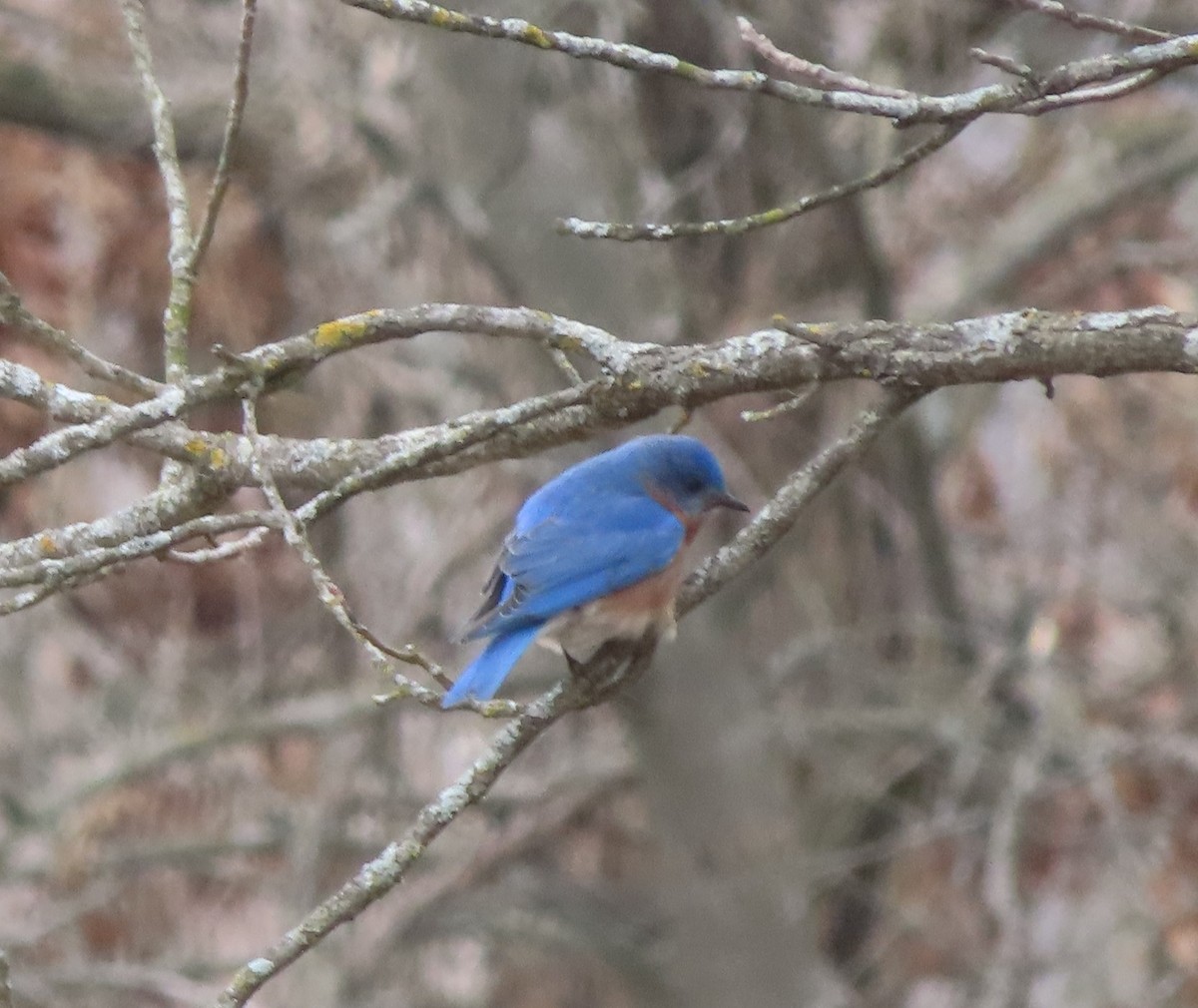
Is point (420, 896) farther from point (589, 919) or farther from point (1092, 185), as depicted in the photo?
point (1092, 185)

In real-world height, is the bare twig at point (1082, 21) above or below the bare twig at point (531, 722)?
above

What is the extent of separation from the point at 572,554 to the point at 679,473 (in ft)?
1.40

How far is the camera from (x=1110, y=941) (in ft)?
20.0

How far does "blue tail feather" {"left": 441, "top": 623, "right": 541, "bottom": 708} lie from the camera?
295cm

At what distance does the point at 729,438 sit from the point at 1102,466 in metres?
1.70

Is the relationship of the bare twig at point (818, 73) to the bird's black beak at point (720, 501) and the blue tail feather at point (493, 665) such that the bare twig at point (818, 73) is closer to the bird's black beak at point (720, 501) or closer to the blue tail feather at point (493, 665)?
→ the blue tail feather at point (493, 665)

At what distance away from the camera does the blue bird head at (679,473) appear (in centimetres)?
369

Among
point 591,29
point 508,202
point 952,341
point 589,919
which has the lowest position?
point 952,341

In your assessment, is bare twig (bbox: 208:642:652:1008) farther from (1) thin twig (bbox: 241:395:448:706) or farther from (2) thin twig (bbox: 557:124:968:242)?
(2) thin twig (bbox: 557:124:968:242)

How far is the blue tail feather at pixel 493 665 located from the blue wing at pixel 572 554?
0.03 meters

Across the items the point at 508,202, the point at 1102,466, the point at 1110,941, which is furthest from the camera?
the point at 1102,466

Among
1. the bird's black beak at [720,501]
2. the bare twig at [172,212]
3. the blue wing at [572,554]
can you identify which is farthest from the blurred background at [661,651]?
the bare twig at [172,212]

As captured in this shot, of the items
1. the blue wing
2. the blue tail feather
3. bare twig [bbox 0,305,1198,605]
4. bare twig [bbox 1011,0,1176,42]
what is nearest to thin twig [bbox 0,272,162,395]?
bare twig [bbox 0,305,1198,605]

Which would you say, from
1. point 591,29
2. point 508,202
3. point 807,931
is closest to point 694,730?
point 807,931
